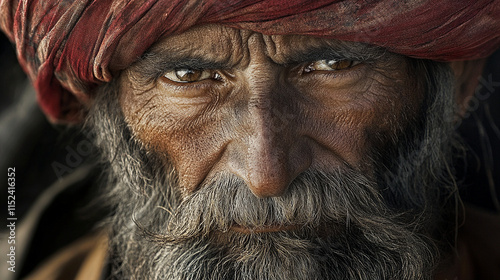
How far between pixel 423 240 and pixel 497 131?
1.10m

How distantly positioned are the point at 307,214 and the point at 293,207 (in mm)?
50

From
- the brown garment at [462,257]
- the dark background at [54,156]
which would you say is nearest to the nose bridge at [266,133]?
the brown garment at [462,257]

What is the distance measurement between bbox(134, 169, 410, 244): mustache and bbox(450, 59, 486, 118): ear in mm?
531

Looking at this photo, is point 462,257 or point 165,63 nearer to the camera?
point 165,63

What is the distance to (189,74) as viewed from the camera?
1580 millimetres

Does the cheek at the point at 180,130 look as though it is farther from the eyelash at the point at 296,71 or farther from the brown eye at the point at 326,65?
the brown eye at the point at 326,65

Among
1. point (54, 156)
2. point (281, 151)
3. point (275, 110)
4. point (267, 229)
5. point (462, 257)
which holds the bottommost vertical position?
point (462, 257)

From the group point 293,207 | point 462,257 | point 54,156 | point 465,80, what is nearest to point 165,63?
point 293,207

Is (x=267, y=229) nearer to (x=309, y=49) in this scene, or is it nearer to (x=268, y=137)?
(x=268, y=137)

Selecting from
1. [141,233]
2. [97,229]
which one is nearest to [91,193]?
[97,229]

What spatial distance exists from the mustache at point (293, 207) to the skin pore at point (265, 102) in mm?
40

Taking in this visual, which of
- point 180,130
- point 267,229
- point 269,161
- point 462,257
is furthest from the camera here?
point 462,257

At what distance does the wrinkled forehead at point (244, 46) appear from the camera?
146 cm

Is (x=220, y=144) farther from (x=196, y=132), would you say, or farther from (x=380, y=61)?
(x=380, y=61)
